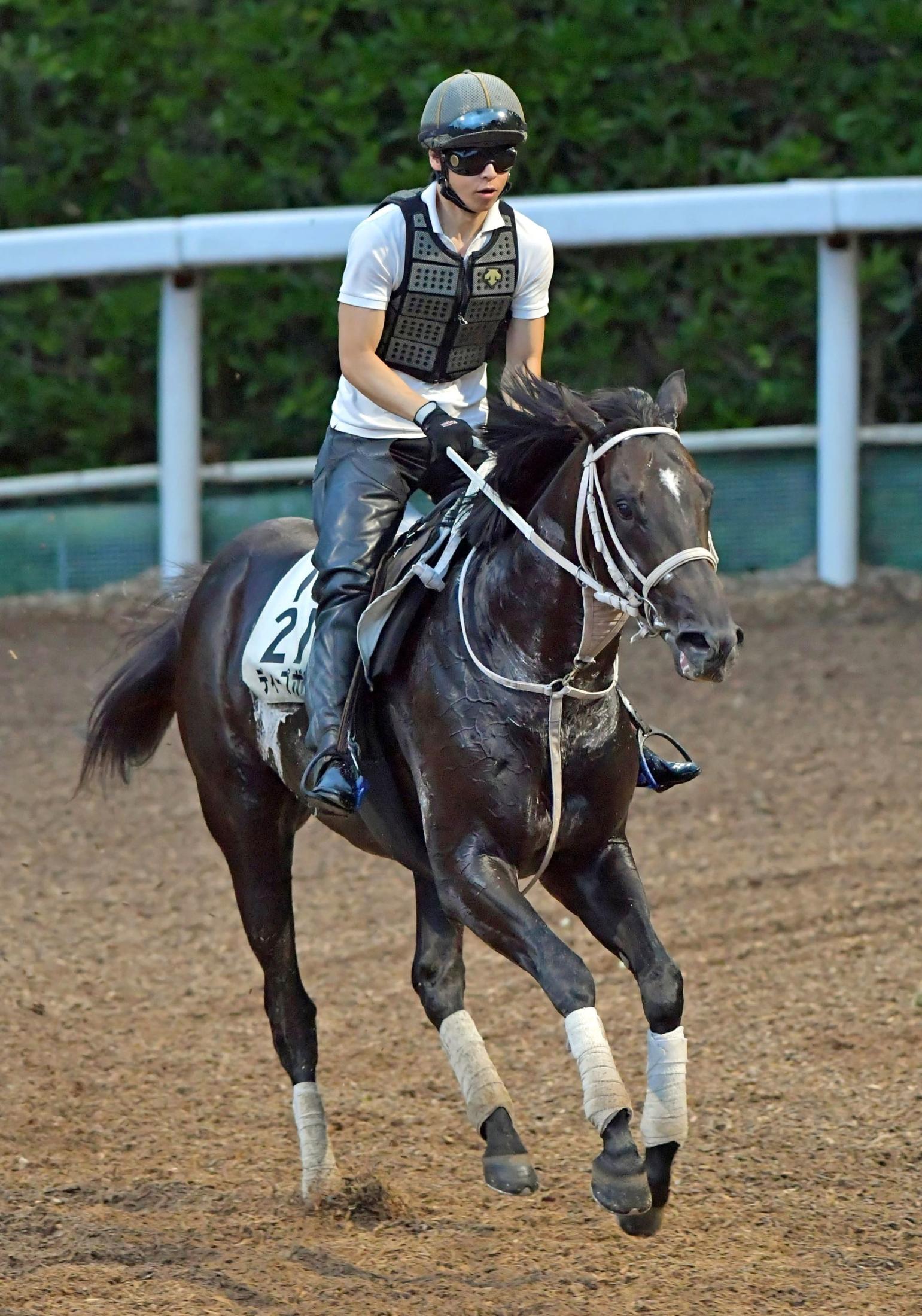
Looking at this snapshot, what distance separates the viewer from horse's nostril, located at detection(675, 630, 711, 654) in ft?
12.8

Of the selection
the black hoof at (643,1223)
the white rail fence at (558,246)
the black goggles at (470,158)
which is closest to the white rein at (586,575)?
the black goggles at (470,158)

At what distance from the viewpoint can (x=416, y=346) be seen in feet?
16.3

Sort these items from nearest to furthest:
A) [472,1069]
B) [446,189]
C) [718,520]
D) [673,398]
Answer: [673,398]
[446,189]
[472,1069]
[718,520]

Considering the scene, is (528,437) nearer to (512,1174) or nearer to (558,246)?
(512,1174)

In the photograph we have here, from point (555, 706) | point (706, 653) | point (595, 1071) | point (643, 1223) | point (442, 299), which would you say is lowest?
point (643, 1223)

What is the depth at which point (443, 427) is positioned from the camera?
4.68 m

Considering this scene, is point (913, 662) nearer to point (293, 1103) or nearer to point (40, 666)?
point (40, 666)

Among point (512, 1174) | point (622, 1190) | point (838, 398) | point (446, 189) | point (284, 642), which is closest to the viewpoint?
point (622, 1190)

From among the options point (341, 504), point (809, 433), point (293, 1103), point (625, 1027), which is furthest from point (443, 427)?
point (809, 433)

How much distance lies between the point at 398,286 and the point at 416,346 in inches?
7.1

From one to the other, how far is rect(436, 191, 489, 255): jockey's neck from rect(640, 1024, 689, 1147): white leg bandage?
203 cm

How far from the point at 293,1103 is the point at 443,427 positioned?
2.00 m

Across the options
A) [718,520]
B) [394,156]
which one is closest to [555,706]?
[718,520]

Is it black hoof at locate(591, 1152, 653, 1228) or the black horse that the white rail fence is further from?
black hoof at locate(591, 1152, 653, 1228)
